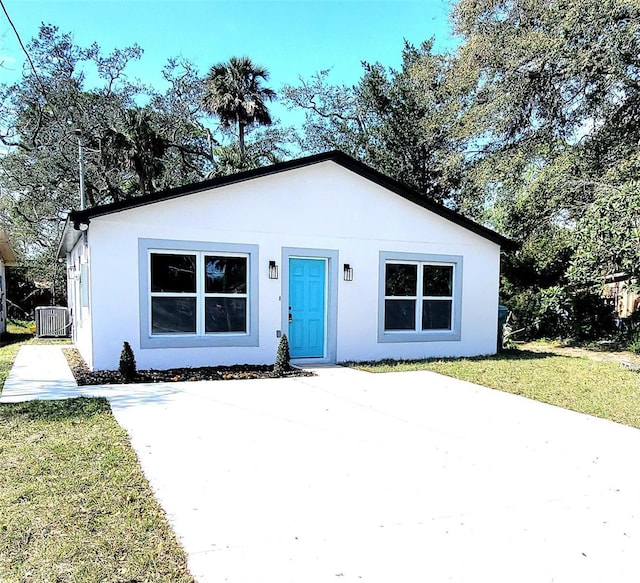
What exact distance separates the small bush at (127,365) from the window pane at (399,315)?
526 centimetres

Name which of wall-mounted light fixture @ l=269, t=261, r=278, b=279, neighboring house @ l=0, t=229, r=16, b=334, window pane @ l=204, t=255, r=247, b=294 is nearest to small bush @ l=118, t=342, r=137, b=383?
window pane @ l=204, t=255, r=247, b=294

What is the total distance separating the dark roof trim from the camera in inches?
315

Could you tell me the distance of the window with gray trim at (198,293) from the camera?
28.7 feet

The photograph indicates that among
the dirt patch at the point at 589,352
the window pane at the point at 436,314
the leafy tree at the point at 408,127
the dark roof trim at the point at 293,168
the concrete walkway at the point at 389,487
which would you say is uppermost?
the leafy tree at the point at 408,127

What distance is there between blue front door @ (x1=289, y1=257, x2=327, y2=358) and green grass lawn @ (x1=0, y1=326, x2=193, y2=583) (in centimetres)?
511

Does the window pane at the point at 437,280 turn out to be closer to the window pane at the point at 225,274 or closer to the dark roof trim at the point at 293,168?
the dark roof trim at the point at 293,168

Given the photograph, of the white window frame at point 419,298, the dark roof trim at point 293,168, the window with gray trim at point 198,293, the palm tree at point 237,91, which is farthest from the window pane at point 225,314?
the palm tree at point 237,91

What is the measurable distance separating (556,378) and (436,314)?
2.99 meters

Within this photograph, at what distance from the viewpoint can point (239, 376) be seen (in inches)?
329

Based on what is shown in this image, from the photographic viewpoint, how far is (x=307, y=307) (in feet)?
32.7

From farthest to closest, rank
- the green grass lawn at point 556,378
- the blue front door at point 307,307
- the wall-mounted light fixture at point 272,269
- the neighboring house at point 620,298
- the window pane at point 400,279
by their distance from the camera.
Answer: the neighboring house at point 620,298 → the window pane at point 400,279 → the blue front door at point 307,307 → the wall-mounted light fixture at point 272,269 → the green grass lawn at point 556,378

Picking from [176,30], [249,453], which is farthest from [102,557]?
[176,30]

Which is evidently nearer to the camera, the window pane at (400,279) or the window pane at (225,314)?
the window pane at (225,314)

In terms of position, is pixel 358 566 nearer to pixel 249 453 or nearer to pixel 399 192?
pixel 249 453
